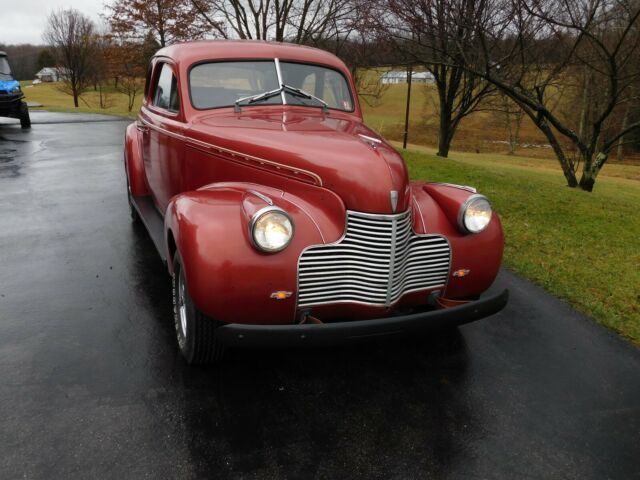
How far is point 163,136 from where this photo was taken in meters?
4.26

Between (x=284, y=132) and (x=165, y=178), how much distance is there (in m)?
1.61

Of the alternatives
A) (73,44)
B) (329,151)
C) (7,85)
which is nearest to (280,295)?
(329,151)

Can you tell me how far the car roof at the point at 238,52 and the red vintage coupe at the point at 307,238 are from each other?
Result: 17.3 inches

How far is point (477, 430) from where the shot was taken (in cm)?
257

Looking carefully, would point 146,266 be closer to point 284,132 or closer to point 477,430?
point 284,132

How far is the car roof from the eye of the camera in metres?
4.00

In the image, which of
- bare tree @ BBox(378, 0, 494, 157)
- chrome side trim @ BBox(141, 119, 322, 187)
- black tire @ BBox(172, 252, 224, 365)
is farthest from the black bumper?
bare tree @ BBox(378, 0, 494, 157)

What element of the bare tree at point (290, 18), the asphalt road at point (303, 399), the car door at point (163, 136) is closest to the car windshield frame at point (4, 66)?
the bare tree at point (290, 18)

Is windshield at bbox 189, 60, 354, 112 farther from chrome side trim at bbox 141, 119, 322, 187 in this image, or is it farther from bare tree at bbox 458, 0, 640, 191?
bare tree at bbox 458, 0, 640, 191

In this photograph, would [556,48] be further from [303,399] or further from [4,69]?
[4,69]

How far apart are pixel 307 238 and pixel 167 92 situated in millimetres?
2496

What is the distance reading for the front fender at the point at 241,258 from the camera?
2512 mm

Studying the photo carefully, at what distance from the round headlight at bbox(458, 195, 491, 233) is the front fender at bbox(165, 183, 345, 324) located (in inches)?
30.1

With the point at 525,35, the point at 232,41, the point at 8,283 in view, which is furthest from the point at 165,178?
the point at 525,35
